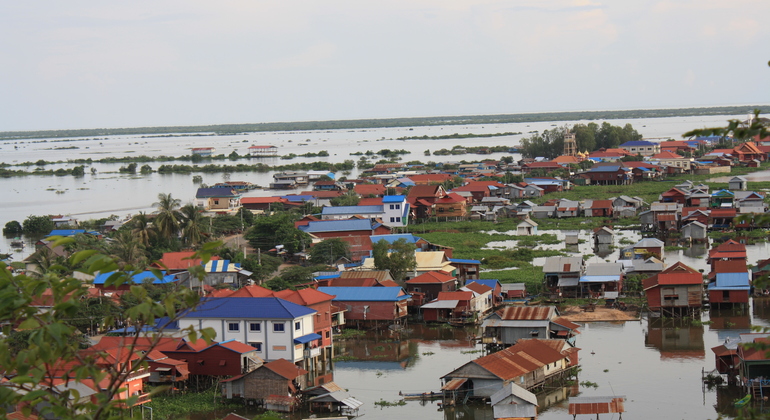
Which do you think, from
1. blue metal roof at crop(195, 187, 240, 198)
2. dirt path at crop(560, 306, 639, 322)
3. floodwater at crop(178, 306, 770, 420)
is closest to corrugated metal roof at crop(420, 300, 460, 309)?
floodwater at crop(178, 306, 770, 420)

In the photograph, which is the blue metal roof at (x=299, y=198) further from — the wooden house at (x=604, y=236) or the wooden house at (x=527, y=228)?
the wooden house at (x=604, y=236)

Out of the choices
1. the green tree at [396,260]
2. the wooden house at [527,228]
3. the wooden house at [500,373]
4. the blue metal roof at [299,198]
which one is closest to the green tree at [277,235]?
the green tree at [396,260]

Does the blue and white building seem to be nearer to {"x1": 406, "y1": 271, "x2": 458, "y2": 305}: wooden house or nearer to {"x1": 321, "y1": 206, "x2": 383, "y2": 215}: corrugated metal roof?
{"x1": 406, "y1": 271, "x2": 458, "y2": 305}: wooden house

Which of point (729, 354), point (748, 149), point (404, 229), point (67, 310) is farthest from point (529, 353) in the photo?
point (748, 149)

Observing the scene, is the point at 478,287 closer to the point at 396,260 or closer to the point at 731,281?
the point at 396,260

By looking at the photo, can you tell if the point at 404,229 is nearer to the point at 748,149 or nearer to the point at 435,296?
the point at 435,296

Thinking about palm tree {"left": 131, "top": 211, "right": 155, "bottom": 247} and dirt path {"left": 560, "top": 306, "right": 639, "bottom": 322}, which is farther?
palm tree {"left": 131, "top": 211, "right": 155, "bottom": 247}

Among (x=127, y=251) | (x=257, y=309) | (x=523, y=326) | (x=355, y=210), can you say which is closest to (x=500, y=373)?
(x=523, y=326)
